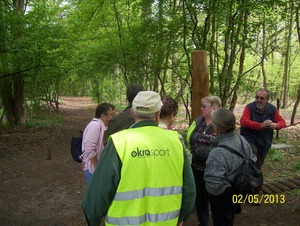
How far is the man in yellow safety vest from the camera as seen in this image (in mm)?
1525

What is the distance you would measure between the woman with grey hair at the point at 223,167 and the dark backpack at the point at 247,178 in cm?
3

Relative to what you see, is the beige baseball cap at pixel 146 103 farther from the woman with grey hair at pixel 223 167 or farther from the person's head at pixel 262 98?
the person's head at pixel 262 98

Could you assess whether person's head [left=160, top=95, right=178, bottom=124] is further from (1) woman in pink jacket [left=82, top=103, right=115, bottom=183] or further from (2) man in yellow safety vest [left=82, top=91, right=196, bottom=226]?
(1) woman in pink jacket [left=82, top=103, right=115, bottom=183]

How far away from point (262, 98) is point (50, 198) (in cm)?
457

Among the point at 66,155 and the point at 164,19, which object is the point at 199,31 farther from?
the point at 66,155

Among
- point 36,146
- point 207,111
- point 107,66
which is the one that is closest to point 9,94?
point 36,146

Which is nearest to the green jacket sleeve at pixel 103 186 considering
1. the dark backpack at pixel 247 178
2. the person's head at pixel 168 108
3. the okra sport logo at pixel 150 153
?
the okra sport logo at pixel 150 153

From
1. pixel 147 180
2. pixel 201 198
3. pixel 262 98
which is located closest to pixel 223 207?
pixel 201 198

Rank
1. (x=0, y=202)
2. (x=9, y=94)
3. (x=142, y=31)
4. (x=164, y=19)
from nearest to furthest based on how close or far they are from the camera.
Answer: (x=0, y=202) → (x=164, y=19) → (x=142, y=31) → (x=9, y=94)

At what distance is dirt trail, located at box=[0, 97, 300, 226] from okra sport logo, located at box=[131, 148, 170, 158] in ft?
8.31

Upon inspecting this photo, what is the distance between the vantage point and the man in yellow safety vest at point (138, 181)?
5.00 feet

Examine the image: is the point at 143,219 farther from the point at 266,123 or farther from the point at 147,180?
the point at 266,123

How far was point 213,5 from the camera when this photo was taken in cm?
638

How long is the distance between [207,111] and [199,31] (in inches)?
200
